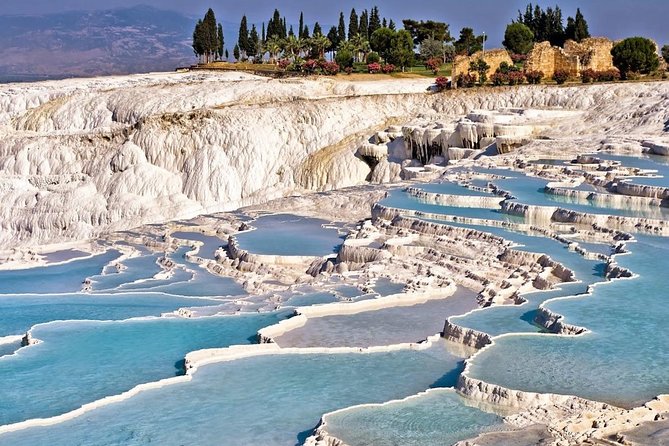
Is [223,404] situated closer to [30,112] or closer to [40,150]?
[40,150]

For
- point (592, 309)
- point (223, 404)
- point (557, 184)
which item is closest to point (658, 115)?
point (557, 184)

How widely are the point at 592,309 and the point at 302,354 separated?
162 inches

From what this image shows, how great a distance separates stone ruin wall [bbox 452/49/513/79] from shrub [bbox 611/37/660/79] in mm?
4695

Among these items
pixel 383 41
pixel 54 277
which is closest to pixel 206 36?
pixel 383 41

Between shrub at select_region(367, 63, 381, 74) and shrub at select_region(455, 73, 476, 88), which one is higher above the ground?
shrub at select_region(367, 63, 381, 74)

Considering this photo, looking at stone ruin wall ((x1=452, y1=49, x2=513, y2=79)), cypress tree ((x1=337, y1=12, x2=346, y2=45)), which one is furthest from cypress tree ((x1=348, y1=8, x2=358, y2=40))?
stone ruin wall ((x1=452, y1=49, x2=513, y2=79))

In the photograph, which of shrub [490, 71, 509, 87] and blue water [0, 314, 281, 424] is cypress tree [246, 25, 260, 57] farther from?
blue water [0, 314, 281, 424]

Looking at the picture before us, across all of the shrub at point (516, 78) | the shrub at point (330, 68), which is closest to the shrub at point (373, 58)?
the shrub at point (330, 68)

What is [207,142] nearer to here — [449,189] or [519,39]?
[449,189]

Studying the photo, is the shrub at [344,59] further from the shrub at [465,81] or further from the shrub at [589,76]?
the shrub at [589,76]

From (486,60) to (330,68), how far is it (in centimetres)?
819

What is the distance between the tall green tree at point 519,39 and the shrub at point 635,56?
38.5ft

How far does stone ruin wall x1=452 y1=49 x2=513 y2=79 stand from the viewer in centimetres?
3866

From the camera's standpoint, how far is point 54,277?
2020 centimetres
